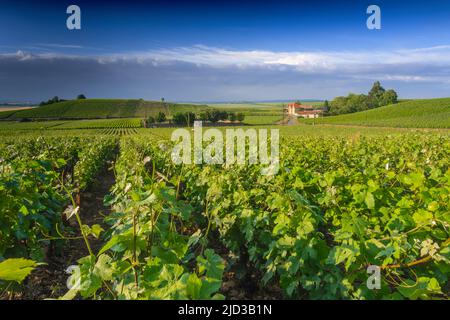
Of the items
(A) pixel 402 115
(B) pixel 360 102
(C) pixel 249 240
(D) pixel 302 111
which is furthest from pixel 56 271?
(B) pixel 360 102

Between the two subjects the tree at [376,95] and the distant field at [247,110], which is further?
the tree at [376,95]

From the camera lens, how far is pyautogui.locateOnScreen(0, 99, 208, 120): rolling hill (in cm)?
9599

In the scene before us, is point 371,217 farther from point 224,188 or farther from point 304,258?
point 224,188

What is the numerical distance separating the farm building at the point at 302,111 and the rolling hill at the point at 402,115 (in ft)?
49.5

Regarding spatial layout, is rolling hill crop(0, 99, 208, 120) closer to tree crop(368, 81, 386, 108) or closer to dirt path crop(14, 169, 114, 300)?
tree crop(368, 81, 386, 108)

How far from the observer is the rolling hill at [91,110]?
9599cm

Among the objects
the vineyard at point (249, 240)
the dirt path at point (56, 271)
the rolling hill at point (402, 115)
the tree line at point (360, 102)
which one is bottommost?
the dirt path at point (56, 271)

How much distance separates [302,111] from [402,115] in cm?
3481

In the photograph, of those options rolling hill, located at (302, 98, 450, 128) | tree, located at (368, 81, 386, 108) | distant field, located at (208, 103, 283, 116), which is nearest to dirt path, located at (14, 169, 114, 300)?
distant field, located at (208, 103, 283, 116)

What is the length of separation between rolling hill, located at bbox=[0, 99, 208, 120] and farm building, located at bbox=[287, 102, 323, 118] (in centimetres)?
3282

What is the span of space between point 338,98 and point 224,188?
126m

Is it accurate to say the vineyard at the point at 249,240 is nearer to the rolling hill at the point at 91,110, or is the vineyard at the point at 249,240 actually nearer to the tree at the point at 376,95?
the rolling hill at the point at 91,110

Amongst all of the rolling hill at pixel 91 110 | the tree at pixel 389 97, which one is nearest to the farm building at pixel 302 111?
the tree at pixel 389 97
